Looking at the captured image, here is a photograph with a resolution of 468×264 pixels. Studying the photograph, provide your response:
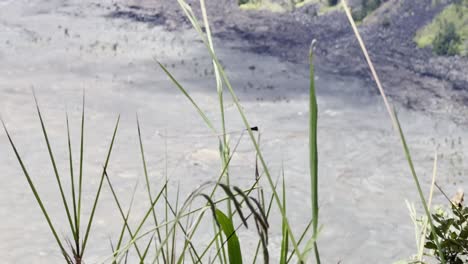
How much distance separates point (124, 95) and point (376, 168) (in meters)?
1.98

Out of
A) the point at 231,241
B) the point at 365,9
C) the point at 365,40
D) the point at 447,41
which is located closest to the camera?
the point at 231,241

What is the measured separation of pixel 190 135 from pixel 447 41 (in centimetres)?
256

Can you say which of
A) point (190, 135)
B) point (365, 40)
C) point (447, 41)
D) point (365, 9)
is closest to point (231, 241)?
point (190, 135)

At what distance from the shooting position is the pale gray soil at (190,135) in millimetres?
3234

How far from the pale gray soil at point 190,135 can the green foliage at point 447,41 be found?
810mm

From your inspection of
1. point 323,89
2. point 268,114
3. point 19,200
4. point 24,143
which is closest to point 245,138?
point 268,114

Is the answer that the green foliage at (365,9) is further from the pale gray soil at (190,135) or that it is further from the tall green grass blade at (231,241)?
the tall green grass blade at (231,241)

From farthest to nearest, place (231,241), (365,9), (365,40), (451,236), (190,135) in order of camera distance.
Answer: (365,9) < (365,40) < (190,135) < (451,236) < (231,241)

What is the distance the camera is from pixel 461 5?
6020mm

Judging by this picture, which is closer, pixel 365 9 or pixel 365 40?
pixel 365 40

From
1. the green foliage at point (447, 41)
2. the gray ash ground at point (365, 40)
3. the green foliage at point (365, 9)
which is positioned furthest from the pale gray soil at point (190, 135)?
the green foliage at point (365, 9)

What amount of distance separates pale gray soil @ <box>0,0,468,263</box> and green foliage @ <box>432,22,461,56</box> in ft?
2.66

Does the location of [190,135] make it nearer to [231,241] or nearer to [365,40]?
[365,40]

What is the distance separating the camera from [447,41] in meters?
5.76
